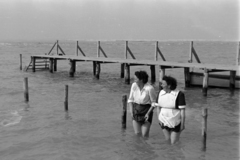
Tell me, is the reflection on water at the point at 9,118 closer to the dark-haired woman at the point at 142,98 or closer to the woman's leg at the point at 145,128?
the woman's leg at the point at 145,128

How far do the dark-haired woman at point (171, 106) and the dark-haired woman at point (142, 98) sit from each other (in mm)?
531

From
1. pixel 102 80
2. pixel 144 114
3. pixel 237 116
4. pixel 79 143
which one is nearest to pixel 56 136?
pixel 79 143

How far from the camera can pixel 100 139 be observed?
1071 centimetres

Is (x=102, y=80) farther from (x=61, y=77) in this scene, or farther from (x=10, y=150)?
(x=10, y=150)

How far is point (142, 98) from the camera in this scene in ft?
26.2

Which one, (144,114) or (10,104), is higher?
(144,114)

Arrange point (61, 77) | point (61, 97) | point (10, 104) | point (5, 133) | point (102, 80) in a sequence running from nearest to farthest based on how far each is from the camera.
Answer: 1. point (5, 133)
2. point (10, 104)
3. point (61, 97)
4. point (102, 80)
5. point (61, 77)

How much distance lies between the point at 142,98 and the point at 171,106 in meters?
1.00

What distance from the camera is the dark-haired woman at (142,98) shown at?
25.8ft

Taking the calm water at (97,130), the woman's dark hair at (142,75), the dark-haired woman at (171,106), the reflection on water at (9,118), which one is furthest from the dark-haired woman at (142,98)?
Answer: the reflection on water at (9,118)

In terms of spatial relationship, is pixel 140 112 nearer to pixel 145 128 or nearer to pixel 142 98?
pixel 142 98

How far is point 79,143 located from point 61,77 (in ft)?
58.6

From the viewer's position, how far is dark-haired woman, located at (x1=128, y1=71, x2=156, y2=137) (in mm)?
7863

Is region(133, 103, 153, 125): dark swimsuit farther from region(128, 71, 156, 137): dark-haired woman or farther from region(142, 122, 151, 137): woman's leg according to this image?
region(142, 122, 151, 137): woman's leg
